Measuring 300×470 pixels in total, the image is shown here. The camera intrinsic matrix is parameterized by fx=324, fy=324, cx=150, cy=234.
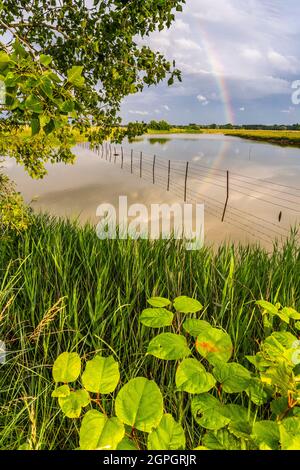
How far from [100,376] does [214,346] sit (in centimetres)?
57

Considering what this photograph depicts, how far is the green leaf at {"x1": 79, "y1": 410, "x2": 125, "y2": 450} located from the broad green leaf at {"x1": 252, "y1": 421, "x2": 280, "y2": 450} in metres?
0.55

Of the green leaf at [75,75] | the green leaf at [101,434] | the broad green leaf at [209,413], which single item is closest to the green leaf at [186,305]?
the broad green leaf at [209,413]

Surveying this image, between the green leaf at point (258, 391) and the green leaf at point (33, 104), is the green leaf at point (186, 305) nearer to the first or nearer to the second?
the green leaf at point (258, 391)

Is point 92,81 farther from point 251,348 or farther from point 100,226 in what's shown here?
point 251,348

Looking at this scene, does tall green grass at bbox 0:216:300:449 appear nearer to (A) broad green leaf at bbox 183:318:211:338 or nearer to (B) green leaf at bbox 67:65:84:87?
(A) broad green leaf at bbox 183:318:211:338

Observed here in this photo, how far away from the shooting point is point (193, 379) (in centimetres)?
140

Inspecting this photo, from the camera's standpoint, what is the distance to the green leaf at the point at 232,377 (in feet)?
4.89

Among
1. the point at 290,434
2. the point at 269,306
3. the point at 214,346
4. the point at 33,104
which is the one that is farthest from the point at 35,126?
the point at 290,434

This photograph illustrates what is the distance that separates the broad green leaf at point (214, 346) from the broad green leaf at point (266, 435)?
1.02 feet

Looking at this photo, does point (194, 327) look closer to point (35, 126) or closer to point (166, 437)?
point (166, 437)

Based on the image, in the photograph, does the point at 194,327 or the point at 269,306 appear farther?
the point at 269,306

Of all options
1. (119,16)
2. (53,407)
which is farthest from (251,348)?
(119,16)

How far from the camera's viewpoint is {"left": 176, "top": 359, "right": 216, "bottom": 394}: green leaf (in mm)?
1368

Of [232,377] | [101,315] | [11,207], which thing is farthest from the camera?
[11,207]
